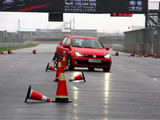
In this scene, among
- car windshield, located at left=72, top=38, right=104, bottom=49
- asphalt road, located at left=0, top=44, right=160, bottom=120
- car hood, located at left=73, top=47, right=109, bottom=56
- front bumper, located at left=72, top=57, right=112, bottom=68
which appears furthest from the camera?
car windshield, located at left=72, top=38, right=104, bottom=49

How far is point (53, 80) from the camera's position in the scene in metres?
12.9

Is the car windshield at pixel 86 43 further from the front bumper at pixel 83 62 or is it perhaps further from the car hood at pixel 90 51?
the front bumper at pixel 83 62

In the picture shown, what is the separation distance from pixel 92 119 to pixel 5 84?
5.65 meters

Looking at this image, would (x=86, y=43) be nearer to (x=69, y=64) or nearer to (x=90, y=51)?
(x=90, y=51)

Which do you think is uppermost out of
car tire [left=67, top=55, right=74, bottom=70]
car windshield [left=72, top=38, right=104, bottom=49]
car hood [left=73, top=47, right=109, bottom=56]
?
car windshield [left=72, top=38, right=104, bottom=49]

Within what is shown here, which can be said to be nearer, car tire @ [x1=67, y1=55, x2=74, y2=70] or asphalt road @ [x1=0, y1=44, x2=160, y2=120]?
asphalt road @ [x1=0, y1=44, x2=160, y2=120]

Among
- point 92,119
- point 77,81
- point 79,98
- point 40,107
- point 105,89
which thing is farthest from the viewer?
point 77,81

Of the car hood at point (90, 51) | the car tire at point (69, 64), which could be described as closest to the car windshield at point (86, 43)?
the car hood at point (90, 51)

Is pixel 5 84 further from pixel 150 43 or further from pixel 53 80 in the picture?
pixel 150 43

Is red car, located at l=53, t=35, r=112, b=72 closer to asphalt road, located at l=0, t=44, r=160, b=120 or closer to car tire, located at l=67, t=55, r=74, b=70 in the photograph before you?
car tire, located at l=67, t=55, r=74, b=70

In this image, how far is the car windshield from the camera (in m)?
18.4

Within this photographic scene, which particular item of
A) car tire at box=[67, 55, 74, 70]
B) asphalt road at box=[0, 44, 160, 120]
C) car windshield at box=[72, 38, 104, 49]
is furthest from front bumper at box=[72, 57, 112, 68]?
asphalt road at box=[0, 44, 160, 120]

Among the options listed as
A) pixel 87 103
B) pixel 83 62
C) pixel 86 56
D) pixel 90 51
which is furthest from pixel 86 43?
pixel 87 103

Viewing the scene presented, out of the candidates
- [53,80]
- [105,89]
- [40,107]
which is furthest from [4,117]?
[53,80]
